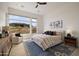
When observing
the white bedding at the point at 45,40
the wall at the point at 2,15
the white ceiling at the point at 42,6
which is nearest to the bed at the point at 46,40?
the white bedding at the point at 45,40

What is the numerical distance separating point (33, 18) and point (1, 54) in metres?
0.98

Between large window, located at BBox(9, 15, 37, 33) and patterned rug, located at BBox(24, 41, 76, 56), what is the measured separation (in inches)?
11.2

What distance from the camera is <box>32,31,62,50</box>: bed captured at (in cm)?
198

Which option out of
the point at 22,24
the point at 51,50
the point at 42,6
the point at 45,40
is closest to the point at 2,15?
the point at 22,24

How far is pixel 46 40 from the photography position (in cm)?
203

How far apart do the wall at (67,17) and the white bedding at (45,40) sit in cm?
19

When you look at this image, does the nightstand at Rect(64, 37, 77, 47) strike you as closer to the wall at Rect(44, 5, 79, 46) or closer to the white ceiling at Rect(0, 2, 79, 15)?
the wall at Rect(44, 5, 79, 46)

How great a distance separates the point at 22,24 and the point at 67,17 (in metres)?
0.98

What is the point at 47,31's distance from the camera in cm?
200

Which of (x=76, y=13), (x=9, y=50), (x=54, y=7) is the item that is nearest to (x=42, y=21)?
(x=54, y=7)

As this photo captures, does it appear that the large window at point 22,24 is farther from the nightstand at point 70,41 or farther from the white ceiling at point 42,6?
the nightstand at point 70,41

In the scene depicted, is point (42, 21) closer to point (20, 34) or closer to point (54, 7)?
point (54, 7)

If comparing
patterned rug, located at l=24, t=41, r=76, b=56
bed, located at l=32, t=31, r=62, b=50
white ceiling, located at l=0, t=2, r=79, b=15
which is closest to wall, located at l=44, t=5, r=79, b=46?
white ceiling, located at l=0, t=2, r=79, b=15

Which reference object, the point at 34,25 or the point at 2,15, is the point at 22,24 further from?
the point at 2,15
